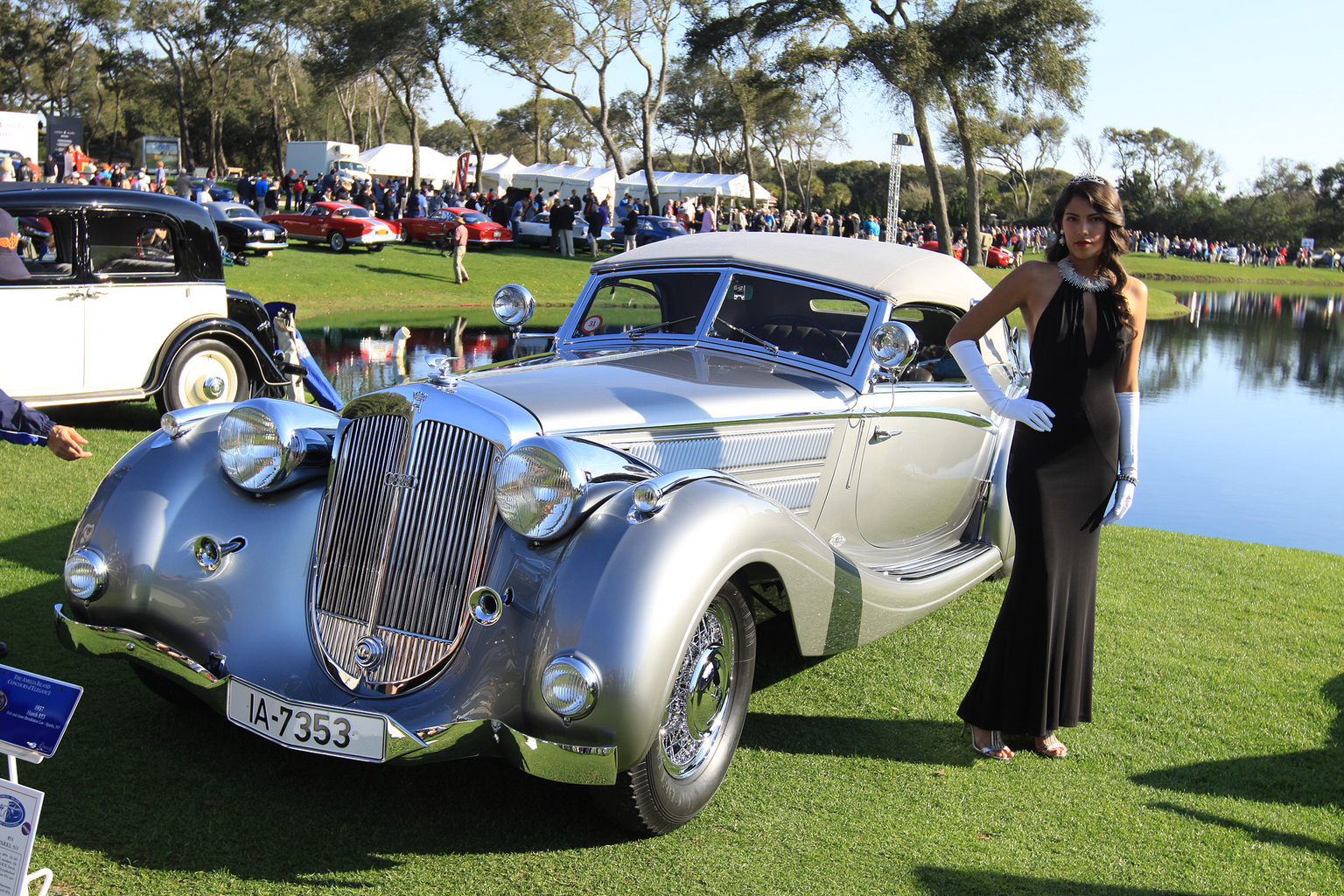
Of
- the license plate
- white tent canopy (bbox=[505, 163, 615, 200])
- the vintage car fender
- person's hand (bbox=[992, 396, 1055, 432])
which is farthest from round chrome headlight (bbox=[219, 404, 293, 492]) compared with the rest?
white tent canopy (bbox=[505, 163, 615, 200])

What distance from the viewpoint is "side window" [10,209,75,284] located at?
7.64 m

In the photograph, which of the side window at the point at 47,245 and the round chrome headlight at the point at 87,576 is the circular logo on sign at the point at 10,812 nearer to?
the round chrome headlight at the point at 87,576

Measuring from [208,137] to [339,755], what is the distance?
81.3m

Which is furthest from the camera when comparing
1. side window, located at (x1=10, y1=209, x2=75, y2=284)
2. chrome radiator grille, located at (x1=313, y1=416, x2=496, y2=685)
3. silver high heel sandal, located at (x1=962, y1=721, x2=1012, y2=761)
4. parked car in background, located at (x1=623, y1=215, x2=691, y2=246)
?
parked car in background, located at (x1=623, y1=215, x2=691, y2=246)

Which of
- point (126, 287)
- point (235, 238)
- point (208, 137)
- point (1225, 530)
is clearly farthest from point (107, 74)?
point (1225, 530)

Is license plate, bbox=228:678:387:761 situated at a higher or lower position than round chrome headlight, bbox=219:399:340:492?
lower

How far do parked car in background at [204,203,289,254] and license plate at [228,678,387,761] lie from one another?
912 inches

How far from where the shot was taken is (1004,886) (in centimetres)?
288

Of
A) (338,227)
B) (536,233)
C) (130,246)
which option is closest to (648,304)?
(130,246)

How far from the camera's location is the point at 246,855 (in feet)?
9.24

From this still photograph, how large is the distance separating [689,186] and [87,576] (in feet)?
156

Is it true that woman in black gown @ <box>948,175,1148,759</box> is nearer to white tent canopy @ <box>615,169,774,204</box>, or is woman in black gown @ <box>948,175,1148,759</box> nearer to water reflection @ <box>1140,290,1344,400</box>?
water reflection @ <box>1140,290,1344,400</box>

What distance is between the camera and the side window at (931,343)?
Result: 4.89m

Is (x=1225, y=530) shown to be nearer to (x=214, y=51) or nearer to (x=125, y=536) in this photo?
(x=125, y=536)
